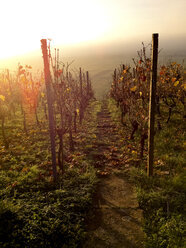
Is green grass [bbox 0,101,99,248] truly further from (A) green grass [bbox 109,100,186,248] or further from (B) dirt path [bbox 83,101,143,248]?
(A) green grass [bbox 109,100,186,248]

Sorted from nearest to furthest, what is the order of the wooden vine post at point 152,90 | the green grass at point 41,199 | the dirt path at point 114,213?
the green grass at point 41,199, the dirt path at point 114,213, the wooden vine post at point 152,90

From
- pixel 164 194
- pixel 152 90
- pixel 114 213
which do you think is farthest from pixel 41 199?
pixel 152 90

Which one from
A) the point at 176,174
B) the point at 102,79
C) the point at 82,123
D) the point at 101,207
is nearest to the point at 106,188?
the point at 101,207

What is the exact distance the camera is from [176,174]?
7.16 metres

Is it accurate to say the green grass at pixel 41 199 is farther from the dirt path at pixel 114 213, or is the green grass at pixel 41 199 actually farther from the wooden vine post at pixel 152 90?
the wooden vine post at pixel 152 90

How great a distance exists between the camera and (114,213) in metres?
5.62

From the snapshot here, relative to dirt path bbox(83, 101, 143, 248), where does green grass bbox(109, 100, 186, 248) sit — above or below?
above

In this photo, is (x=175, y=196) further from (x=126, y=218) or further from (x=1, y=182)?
(x=1, y=182)

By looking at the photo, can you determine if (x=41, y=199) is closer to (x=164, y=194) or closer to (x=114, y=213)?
(x=114, y=213)

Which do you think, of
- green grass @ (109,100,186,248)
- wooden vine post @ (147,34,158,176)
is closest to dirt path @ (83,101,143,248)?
green grass @ (109,100,186,248)

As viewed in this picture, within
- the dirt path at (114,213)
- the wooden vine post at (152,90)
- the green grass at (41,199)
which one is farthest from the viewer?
the wooden vine post at (152,90)

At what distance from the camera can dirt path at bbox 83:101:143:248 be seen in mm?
4656

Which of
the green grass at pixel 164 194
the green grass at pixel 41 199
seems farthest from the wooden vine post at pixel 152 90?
the green grass at pixel 41 199

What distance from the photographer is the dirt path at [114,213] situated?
466cm
